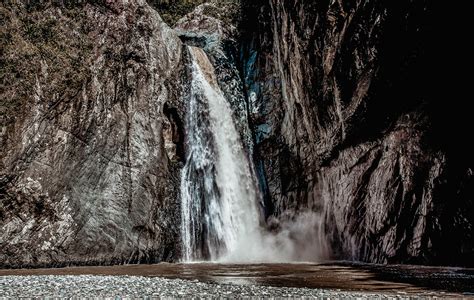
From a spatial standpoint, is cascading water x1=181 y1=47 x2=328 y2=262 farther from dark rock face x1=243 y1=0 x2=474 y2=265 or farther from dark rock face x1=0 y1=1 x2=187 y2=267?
dark rock face x1=243 y1=0 x2=474 y2=265

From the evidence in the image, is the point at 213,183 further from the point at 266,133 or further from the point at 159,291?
the point at 159,291

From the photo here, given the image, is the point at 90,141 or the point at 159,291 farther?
the point at 90,141

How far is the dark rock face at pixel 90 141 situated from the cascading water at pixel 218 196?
24.2 inches

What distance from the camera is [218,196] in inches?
752

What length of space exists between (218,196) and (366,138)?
6.45m

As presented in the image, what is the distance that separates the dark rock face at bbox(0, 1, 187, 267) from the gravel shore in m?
6.35

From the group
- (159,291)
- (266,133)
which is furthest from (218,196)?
(159,291)

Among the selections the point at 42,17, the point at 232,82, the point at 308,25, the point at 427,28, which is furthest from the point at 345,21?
the point at 42,17

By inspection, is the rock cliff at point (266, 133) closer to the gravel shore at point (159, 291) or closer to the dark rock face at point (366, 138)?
the dark rock face at point (366, 138)

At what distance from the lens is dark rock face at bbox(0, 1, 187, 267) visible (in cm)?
1534

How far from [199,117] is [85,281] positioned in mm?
11290

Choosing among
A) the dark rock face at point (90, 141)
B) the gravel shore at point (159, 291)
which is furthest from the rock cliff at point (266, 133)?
the gravel shore at point (159, 291)

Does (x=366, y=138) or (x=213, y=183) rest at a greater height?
(x=366, y=138)

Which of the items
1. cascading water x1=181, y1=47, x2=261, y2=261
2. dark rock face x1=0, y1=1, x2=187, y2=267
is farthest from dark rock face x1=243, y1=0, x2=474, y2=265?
dark rock face x1=0, y1=1, x2=187, y2=267
